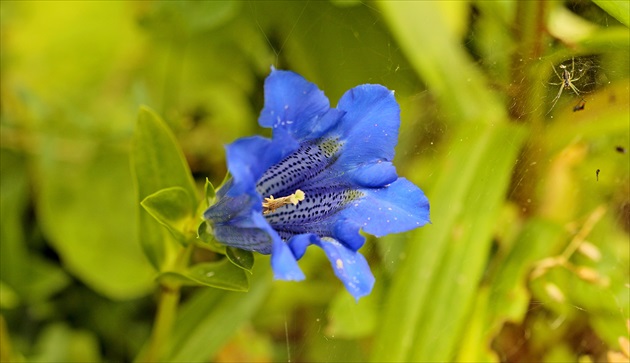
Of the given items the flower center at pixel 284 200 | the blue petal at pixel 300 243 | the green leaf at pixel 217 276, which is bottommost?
the green leaf at pixel 217 276

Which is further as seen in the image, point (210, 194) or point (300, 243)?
point (210, 194)

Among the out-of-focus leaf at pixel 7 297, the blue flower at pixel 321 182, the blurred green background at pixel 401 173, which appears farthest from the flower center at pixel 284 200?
the out-of-focus leaf at pixel 7 297


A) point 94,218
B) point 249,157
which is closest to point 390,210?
point 249,157

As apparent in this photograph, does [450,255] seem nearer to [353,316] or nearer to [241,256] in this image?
[353,316]

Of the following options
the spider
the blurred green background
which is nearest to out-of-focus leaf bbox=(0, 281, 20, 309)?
the blurred green background

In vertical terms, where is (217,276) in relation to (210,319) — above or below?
above

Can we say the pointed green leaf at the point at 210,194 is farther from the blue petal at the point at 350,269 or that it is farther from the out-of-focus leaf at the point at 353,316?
the out-of-focus leaf at the point at 353,316
